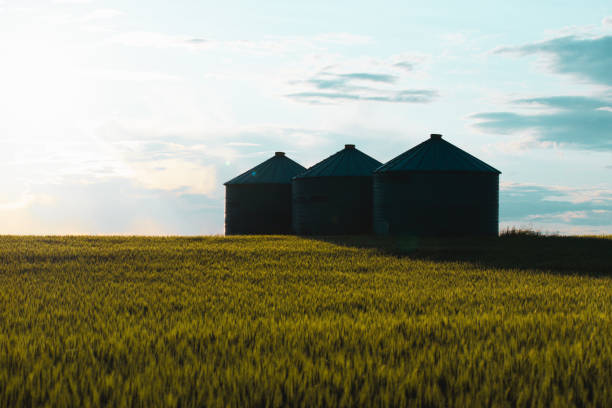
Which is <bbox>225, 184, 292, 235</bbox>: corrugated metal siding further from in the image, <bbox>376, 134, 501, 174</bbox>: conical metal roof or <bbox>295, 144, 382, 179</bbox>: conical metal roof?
<bbox>376, 134, 501, 174</bbox>: conical metal roof

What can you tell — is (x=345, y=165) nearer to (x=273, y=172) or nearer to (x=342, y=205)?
(x=342, y=205)

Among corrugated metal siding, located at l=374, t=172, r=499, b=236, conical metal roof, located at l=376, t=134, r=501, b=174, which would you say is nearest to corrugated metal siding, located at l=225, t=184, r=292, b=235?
conical metal roof, located at l=376, t=134, r=501, b=174

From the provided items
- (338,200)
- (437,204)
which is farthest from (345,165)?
(437,204)

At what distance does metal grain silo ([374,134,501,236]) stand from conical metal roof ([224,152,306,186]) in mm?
8969

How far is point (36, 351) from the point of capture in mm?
6160

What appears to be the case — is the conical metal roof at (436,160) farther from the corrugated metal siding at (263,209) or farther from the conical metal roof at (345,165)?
the corrugated metal siding at (263,209)

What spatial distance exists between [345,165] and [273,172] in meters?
6.20

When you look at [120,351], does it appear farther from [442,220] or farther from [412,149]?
[412,149]

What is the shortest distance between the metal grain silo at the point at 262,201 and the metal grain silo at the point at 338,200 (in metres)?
4.01

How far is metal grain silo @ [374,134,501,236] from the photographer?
1101 inches

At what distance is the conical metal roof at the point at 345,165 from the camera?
105 feet

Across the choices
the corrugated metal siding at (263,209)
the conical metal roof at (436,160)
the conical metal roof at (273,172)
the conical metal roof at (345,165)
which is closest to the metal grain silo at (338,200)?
the conical metal roof at (345,165)

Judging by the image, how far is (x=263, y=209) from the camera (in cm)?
3653

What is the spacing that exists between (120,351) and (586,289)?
31.8ft
